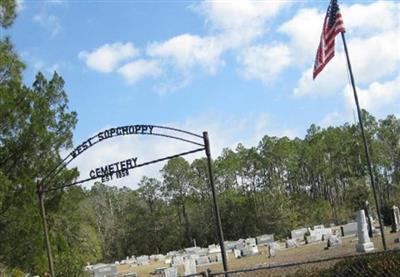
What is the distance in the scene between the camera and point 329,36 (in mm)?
16703

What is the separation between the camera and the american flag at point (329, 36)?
16484mm

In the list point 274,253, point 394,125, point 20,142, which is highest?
point 394,125

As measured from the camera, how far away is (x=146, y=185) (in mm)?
88500

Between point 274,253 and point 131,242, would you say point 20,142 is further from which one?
point 131,242

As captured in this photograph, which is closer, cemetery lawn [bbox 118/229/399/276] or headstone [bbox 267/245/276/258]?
cemetery lawn [bbox 118/229/399/276]

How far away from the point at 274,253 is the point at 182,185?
166ft

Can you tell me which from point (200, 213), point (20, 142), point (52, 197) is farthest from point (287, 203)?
point (20, 142)

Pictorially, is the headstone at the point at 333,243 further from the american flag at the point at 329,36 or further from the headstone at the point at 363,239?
the american flag at the point at 329,36

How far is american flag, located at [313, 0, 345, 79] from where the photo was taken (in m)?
16.5

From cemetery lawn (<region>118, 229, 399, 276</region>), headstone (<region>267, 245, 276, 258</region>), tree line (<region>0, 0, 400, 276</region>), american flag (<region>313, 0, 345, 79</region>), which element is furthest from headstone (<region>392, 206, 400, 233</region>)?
tree line (<region>0, 0, 400, 276</region>)

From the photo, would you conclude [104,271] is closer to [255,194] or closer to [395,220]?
[395,220]

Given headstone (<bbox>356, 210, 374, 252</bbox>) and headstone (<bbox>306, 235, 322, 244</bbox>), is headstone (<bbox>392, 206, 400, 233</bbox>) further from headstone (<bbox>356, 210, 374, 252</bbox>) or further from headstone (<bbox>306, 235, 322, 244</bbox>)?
headstone (<bbox>306, 235, 322, 244</bbox>)

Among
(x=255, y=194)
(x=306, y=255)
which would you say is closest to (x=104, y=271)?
(x=306, y=255)

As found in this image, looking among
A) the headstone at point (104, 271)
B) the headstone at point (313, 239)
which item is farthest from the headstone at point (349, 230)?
the headstone at point (104, 271)
